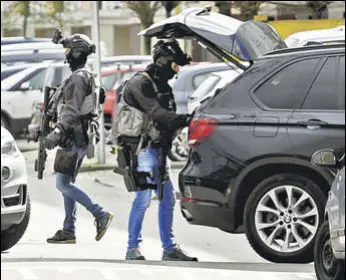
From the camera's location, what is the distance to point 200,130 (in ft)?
30.5

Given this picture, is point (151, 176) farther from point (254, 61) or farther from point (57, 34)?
point (57, 34)

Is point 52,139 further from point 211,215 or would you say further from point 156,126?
point 211,215

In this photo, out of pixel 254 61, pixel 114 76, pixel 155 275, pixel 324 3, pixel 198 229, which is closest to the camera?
pixel 155 275

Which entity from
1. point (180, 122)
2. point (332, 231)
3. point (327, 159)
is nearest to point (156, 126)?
point (180, 122)

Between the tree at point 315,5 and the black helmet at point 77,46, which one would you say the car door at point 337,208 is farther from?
the tree at point 315,5

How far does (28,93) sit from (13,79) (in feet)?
1.71

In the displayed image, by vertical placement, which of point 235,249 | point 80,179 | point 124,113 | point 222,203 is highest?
point 124,113

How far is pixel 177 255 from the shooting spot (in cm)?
937

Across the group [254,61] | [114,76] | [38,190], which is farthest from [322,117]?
[114,76]

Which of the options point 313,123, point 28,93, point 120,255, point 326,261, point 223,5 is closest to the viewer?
point 326,261

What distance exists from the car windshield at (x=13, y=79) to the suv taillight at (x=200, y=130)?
1446cm

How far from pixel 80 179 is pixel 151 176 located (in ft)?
25.8

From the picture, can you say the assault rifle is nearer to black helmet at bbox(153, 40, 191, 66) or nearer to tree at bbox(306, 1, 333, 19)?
black helmet at bbox(153, 40, 191, 66)

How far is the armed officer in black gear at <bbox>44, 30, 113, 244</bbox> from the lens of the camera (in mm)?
9859
